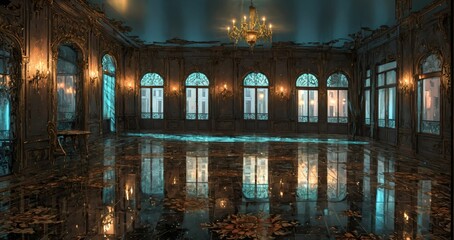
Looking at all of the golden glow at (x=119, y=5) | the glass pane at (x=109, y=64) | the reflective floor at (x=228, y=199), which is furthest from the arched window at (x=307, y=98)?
the golden glow at (x=119, y=5)

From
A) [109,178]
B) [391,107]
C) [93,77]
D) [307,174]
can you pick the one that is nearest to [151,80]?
[93,77]

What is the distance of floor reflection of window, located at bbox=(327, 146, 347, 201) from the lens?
16.6ft

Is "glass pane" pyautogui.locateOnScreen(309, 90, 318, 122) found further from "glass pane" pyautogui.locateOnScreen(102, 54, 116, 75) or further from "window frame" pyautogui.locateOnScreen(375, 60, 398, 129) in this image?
"glass pane" pyautogui.locateOnScreen(102, 54, 116, 75)

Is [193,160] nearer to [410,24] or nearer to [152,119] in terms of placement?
[410,24]

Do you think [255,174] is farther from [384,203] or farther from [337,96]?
[337,96]

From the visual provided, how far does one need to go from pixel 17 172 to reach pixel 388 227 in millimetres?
6319

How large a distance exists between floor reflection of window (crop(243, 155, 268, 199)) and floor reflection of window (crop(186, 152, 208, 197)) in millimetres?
644

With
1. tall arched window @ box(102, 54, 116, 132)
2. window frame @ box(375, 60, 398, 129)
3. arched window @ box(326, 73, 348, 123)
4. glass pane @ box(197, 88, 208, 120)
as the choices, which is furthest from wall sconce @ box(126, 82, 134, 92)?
window frame @ box(375, 60, 398, 129)

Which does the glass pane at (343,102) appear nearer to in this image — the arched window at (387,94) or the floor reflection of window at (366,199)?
the arched window at (387,94)

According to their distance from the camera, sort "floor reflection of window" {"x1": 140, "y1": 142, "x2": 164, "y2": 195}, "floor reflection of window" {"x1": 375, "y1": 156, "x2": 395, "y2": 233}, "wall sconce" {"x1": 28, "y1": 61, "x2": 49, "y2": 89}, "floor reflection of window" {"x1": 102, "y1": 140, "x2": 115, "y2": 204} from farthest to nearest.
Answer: "wall sconce" {"x1": 28, "y1": 61, "x2": 49, "y2": 89} → "floor reflection of window" {"x1": 140, "y1": 142, "x2": 164, "y2": 195} → "floor reflection of window" {"x1": 102, "y1": 140, "x2": 115, "y2": 204} → "floor reflection of window" {"x1": 375, "y1": 156, "x2": 395, "y2": 233}

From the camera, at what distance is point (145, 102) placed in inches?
683

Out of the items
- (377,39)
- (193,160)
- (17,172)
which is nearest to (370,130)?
(377,39)

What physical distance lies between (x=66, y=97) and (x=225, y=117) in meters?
7.47

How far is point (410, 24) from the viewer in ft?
33.9
